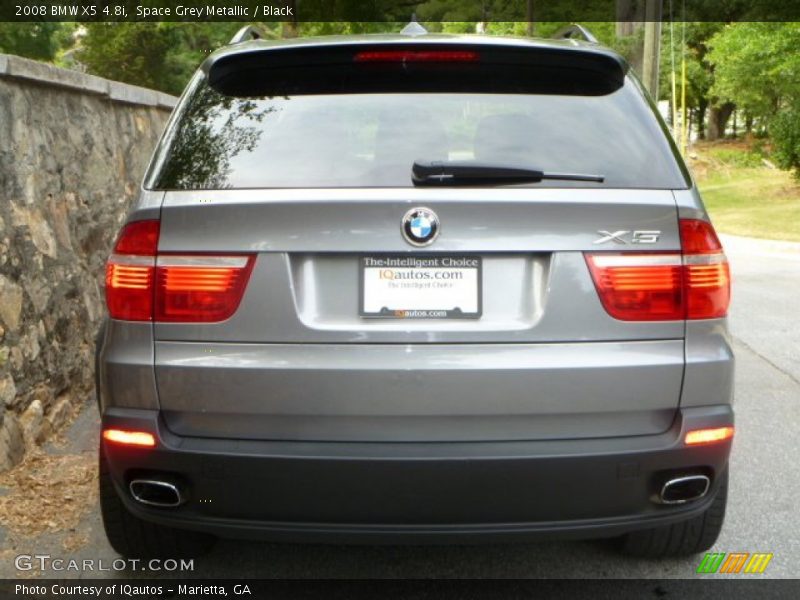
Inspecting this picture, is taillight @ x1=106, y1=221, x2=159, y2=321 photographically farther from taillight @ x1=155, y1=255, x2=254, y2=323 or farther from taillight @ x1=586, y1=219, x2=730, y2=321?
taillight @ x1=586, y1=219, x2=730, y2=321

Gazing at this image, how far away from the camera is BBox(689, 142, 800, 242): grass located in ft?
70.4

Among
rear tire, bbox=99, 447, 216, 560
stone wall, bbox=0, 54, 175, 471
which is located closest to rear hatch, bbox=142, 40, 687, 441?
rear tire, bbox=99, 447, 216, 560

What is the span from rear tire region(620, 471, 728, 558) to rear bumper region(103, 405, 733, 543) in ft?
2.11

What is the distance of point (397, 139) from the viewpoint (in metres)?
2.91

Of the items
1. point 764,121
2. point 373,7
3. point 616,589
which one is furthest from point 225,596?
point 764,121

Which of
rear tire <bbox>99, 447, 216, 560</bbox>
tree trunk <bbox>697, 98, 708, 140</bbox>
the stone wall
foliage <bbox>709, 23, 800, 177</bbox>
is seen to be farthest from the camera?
tree trunk <bbox>697, 98, 708, 140</bbox>

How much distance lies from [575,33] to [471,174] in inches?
65.7

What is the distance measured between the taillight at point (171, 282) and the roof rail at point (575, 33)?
1736 millimetres

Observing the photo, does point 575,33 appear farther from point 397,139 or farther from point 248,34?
point 397,139

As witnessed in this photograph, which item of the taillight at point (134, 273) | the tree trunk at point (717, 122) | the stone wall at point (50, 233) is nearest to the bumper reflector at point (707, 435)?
the taillight at point (134, 273)

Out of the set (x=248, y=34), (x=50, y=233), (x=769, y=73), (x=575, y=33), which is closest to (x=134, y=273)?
(x=248, y=34)

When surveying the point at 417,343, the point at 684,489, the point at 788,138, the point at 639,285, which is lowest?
the point at 788,138

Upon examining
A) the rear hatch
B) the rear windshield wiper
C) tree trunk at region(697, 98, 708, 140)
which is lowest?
tree trunk at region(697, 98, 708, 140)

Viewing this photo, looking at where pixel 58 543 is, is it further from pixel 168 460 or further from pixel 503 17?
pixel 503 17
